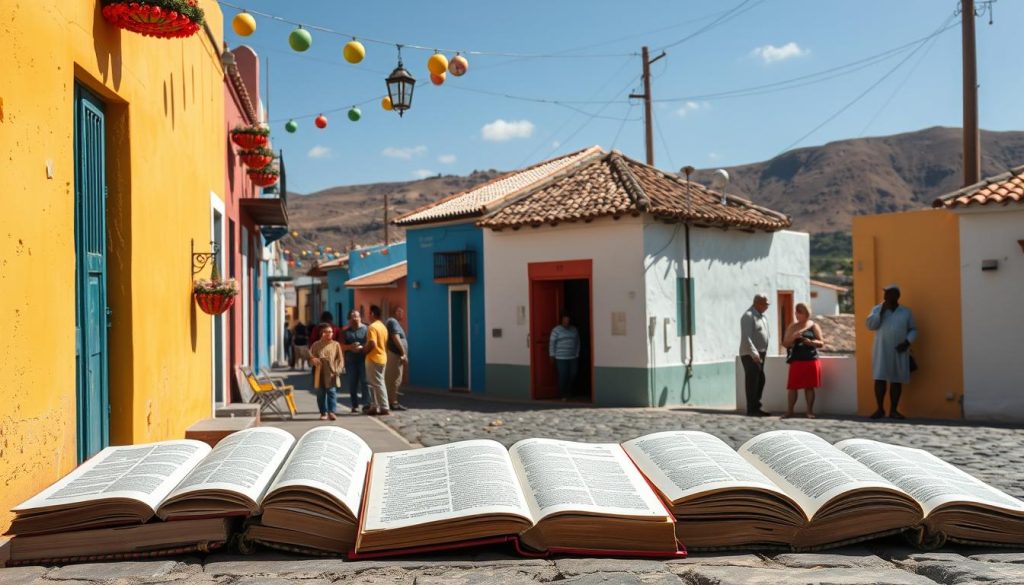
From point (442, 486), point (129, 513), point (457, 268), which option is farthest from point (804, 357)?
point (129, 513)

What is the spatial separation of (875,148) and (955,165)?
43.6ft

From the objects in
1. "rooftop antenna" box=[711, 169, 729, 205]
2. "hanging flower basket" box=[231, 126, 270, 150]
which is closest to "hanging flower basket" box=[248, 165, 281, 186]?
"hanging flower basket" box=[231, 126, 270, 150]

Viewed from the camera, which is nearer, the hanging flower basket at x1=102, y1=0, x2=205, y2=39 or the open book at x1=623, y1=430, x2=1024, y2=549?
the open book at x1=623, y1=430, x2=1024, y2=549

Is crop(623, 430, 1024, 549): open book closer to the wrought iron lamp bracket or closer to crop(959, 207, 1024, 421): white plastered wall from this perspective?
the wrought iron lamp bracket

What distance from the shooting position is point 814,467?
4102 millimetres

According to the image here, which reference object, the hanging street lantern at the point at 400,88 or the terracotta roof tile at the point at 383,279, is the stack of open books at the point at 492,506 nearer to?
the hanging street lantern at the point at 400,88

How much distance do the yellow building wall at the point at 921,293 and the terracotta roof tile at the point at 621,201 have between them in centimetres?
348


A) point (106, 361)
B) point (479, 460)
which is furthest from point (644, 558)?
point (106, 361)

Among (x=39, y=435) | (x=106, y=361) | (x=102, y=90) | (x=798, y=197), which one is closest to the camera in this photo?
(x=39, y=435)

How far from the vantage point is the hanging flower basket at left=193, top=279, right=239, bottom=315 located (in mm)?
9078

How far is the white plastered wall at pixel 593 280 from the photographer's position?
16016 millimetres

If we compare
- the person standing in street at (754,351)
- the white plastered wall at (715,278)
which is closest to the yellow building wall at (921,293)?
the person standing in street at (754,351)

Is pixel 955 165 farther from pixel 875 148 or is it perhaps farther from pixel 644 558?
pixel 644 558

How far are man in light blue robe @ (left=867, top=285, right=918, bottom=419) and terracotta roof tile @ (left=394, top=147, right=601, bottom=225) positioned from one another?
8.62 meters
